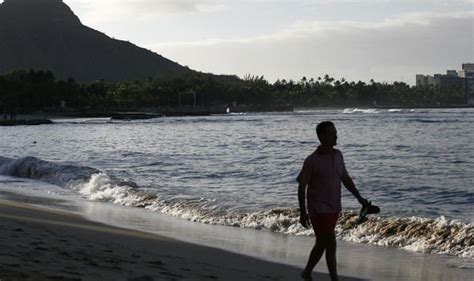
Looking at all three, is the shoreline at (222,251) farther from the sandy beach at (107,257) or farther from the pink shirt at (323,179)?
the pink shirt at (323,179)

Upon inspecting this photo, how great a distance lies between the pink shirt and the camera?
7168 millimetres

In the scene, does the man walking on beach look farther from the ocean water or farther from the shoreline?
the ocean water

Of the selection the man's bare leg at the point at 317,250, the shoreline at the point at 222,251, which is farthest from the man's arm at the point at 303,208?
the shoreline at the point at 222,251

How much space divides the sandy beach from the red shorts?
1.48 m

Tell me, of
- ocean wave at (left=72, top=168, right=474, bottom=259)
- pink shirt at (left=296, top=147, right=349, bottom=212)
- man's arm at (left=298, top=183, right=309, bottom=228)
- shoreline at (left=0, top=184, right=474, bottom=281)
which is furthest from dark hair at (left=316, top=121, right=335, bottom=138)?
ocean wave at (left=72, top=168, right=474, bottom=259)

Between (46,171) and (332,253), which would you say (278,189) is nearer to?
(46,171)

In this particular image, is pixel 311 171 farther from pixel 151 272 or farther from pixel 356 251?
pixel 356 251

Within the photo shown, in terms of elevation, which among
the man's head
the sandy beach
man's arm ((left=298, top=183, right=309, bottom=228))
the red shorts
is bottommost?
the sandy beach

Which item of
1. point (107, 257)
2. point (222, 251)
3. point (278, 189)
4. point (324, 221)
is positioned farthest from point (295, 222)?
point (278, 189)

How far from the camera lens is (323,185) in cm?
720

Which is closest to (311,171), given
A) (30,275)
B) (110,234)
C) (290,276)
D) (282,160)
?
(290,276)

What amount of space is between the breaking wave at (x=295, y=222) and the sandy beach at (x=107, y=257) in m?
2.95

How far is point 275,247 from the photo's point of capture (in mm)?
11352

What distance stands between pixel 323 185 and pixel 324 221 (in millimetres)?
396
